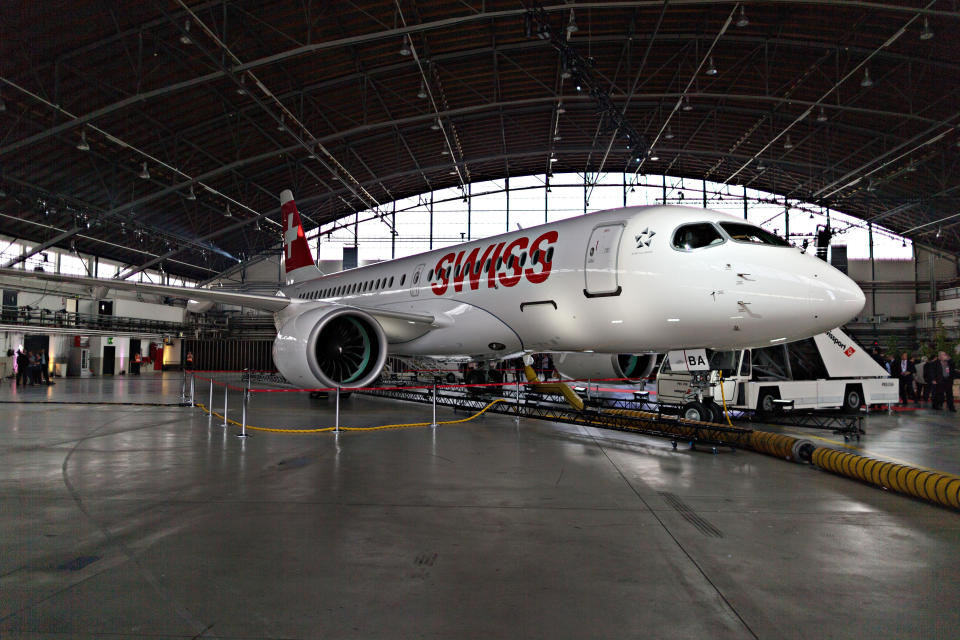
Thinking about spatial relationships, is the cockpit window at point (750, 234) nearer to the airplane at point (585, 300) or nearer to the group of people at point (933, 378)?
the airplane at point (585, 300)

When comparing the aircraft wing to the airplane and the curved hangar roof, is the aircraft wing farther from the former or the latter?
the curved hangar roof

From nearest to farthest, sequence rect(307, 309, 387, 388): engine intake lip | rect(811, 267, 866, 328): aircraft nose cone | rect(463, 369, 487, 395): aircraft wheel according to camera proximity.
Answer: rect(811, 267, 866, 328): aircraft nose cone
rect(307, 309, 387, 388): engine intake lip
rect(463, 369, 487, 395): aircraft wheel

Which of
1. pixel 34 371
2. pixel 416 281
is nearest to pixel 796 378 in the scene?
pixel 416 281

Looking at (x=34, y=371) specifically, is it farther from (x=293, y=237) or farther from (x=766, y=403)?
(x=766, y=403)

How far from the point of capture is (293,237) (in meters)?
18.1

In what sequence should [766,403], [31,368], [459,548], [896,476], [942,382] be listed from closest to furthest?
1. [459,548]
2. [896,476]
3. [766,403]
4. [942,382]
5. [31,368]

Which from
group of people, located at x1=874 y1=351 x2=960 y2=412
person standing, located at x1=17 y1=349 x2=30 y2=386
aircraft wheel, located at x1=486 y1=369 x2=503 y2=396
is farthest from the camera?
person standing, located at x1=17 y1=349 x2=30 y2=386

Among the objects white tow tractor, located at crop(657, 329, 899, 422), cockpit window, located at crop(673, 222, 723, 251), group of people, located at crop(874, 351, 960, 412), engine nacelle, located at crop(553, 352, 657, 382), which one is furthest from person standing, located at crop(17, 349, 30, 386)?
group of people, located at crop(874, 351, 960, 412)

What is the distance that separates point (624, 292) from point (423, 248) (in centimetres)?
2323

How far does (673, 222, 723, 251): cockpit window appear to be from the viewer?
21.5 ft

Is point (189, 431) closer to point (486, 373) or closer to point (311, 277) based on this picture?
point (486, 373)

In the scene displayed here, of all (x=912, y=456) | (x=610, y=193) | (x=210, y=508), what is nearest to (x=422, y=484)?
(x=210, y=508)

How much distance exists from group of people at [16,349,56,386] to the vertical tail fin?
998 cm

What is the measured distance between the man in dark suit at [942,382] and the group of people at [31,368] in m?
26.5
